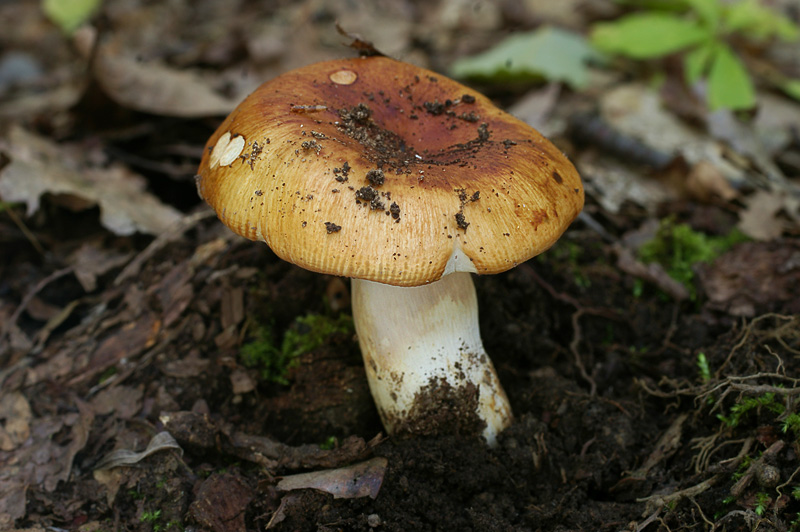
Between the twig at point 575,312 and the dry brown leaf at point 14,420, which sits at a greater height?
the dry brown leaf at point 14,420

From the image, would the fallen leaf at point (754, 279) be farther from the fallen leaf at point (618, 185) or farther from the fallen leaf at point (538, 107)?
the fallen leaf at point (538, 107)

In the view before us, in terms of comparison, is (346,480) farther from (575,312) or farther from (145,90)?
(145,90)

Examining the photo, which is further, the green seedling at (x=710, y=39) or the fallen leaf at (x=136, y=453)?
the green seedling at (x=710, y=39)

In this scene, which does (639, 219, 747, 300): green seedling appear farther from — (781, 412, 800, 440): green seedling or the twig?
(781, 412, 800, 440): green seedling

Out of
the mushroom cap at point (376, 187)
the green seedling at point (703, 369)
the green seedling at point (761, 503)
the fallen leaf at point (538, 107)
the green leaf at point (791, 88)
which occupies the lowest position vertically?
the green leaf at point (791, 88)

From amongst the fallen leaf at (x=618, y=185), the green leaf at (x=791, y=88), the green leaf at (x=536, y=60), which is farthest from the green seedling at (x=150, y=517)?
the green leaf at (x=791, y=88)

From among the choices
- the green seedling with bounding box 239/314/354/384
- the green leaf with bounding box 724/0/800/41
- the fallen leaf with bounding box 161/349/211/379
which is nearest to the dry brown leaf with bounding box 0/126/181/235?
the fallen leaf with bounding box 161/349/211/379
